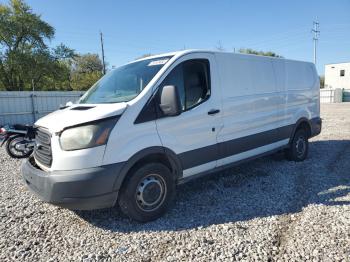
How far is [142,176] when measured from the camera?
3539 millimetres

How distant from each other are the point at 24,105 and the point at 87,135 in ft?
43.8

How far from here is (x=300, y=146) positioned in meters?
6.55

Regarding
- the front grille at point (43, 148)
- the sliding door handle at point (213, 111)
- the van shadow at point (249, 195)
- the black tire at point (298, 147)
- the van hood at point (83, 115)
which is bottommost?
the van shadow at point (249, 195)

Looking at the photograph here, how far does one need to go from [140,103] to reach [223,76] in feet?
5.42

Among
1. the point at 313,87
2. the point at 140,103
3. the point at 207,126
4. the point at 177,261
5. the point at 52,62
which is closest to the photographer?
the point at 177,261

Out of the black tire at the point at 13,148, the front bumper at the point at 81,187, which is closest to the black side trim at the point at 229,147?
the front bumper at the point at 81,187

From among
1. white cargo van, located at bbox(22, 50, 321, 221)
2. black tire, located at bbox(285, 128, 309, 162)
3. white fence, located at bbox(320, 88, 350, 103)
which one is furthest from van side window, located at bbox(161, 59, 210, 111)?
white fence, located at bbox(320, 88, 350, 103)

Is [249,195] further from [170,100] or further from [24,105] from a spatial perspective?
[24,105]

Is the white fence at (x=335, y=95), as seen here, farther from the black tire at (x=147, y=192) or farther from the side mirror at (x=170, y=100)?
the side mirror at (x=170, y=100)

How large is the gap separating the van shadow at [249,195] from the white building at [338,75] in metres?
54.3

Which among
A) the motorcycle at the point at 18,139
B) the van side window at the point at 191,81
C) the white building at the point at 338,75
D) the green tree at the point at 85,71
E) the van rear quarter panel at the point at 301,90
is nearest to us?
the van side window at the point at 191,81

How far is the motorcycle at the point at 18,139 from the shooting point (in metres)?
8.09

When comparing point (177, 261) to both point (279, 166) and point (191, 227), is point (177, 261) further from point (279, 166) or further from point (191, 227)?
point (279, 166)

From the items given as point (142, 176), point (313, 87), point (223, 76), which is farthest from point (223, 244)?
point (313, 87)
